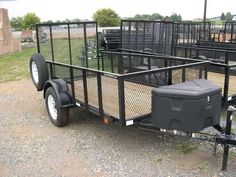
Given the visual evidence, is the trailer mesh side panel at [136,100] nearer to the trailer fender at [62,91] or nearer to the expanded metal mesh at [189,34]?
the trailer fender at [62,91]

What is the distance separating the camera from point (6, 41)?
19.8 meters

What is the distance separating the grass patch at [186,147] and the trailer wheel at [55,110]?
78.1 inches

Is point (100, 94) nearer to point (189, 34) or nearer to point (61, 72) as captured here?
point (61, 72)

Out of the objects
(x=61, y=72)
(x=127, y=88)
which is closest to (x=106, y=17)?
(x=61, y=72)

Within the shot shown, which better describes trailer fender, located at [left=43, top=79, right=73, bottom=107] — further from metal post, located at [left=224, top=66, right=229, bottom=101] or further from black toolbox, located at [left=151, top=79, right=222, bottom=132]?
metal post, located at [left=224, top=66, right=229, bottom=101]

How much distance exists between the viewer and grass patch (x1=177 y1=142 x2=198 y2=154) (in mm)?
4957

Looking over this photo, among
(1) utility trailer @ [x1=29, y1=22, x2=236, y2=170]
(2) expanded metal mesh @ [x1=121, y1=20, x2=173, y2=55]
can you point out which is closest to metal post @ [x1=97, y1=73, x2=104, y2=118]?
(1) utility trailer @ [x1=29, y1=22, x2=236, y2=170]

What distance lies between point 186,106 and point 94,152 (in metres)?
1.73

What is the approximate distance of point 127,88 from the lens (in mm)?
4566

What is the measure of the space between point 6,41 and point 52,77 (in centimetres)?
1438

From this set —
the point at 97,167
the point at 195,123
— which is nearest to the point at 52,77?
the point at 97,167

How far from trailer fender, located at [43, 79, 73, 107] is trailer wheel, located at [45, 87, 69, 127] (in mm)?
70

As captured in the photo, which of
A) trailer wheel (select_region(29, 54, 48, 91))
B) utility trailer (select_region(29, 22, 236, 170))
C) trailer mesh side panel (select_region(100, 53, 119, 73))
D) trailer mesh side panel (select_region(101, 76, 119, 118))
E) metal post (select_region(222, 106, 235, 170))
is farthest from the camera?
trailer mesh side panel (select_region(100, 53, 119, 73))

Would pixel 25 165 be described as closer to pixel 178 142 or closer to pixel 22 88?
pixel 178 142
